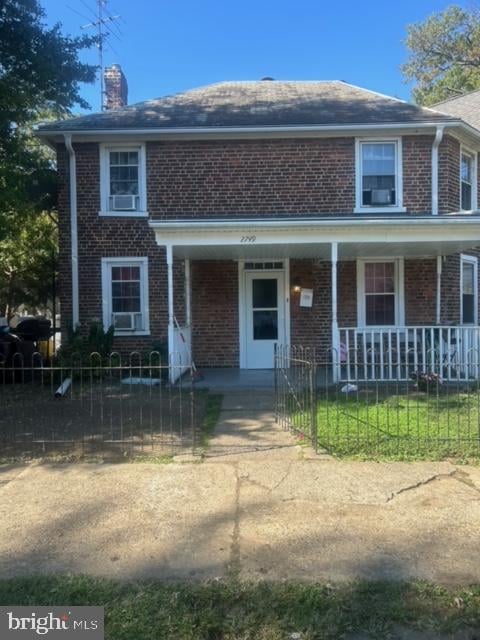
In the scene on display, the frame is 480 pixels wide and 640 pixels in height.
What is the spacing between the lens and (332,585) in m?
3.50

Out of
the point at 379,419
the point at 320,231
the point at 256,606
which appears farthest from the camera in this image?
the point at 320,231

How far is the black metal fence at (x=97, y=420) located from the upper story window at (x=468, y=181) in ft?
27.5

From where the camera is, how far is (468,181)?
552 inches

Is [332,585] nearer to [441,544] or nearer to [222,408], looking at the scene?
[441,544]

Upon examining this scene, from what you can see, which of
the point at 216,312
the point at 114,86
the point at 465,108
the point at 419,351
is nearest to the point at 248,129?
the point at 216,312

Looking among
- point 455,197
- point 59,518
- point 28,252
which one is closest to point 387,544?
point 59,518

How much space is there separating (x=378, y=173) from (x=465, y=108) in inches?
284

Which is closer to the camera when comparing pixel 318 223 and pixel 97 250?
pixel 318 223

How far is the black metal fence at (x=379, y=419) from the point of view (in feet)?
21.1

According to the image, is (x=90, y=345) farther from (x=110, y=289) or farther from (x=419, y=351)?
(x=419, y=351)

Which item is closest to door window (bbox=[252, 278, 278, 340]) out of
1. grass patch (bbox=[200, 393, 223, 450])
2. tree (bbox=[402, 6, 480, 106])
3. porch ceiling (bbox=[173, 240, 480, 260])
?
porch ceiling (bbox=[173, 240, 480, 260])

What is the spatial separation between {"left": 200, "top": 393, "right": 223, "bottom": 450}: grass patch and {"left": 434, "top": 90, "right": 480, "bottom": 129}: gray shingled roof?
1209 cm

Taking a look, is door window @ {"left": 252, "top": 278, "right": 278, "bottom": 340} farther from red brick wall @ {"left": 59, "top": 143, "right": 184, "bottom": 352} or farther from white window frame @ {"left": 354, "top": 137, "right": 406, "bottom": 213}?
white window frame @ {"left": 354, "top": 137, "right": 406, "bottom": 213}

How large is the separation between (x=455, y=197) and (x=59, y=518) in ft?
38.6
